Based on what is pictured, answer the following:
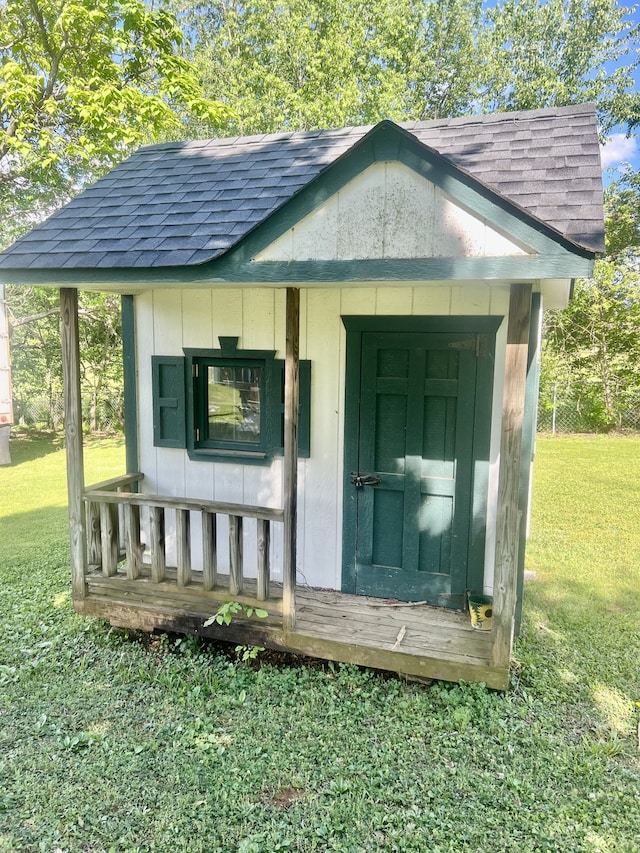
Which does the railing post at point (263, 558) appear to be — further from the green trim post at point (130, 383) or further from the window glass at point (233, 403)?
the green trim post at point (130, 383)

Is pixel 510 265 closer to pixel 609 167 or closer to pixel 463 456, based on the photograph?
pixel 463 456

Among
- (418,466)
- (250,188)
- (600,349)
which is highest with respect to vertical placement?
(250,188)

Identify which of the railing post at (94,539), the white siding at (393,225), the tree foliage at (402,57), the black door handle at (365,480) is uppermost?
the tree foliage at (402,57)

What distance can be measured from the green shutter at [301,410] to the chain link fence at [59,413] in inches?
478

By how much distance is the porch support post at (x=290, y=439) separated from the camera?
3607 mm

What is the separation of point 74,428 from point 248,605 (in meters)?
1.87

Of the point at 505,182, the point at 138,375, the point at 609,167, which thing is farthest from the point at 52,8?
the point at 609,167

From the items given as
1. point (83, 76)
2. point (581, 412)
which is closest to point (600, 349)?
point (581, 412)

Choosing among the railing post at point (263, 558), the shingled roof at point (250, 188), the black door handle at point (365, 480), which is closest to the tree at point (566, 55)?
the shingled roof at point (250, 188)

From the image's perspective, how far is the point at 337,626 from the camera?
4.02m

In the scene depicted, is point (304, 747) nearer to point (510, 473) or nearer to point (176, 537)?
point (176, 537)

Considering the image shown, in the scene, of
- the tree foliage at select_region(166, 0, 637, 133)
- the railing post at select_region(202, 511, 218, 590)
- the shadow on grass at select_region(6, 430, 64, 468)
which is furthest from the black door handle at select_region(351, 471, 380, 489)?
the tree foliage at select_region(166, 0, 637, 133)

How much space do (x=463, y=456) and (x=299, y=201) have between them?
2200 mm

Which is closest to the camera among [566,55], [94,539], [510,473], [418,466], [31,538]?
[510,473]
